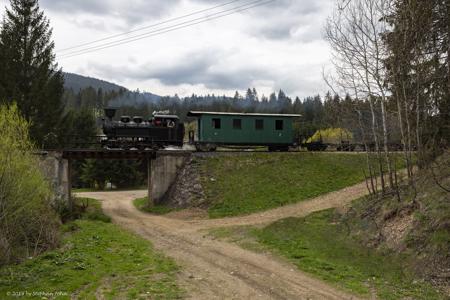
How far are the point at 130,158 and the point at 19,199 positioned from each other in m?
16.7

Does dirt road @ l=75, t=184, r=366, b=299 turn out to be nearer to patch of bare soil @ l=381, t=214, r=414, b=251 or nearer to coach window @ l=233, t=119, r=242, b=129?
patch of bare soil @ l=381, t=214, r=414, b=251

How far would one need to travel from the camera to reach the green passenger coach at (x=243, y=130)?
106ft

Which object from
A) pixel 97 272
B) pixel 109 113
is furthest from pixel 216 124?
pixel 97 272

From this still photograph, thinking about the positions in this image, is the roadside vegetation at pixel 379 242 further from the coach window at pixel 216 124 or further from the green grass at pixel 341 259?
the coach window at pixel 216 124

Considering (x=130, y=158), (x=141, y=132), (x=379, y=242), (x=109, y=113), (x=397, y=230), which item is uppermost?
(x=109, y=113)

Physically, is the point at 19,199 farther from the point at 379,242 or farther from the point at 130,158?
the point at 130,158

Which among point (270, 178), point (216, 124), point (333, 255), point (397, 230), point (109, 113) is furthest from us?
point (216, 124)

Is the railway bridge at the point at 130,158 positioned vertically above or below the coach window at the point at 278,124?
below

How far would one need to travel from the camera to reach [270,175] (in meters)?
28.7

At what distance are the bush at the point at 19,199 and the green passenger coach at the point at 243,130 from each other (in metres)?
17.5

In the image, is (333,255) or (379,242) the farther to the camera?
(379,242)

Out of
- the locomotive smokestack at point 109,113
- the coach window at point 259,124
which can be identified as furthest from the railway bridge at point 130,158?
the coach window at point 259,124

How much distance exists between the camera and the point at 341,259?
1284cm

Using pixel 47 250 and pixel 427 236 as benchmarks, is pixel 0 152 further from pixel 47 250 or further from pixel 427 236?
pixel 427 236
